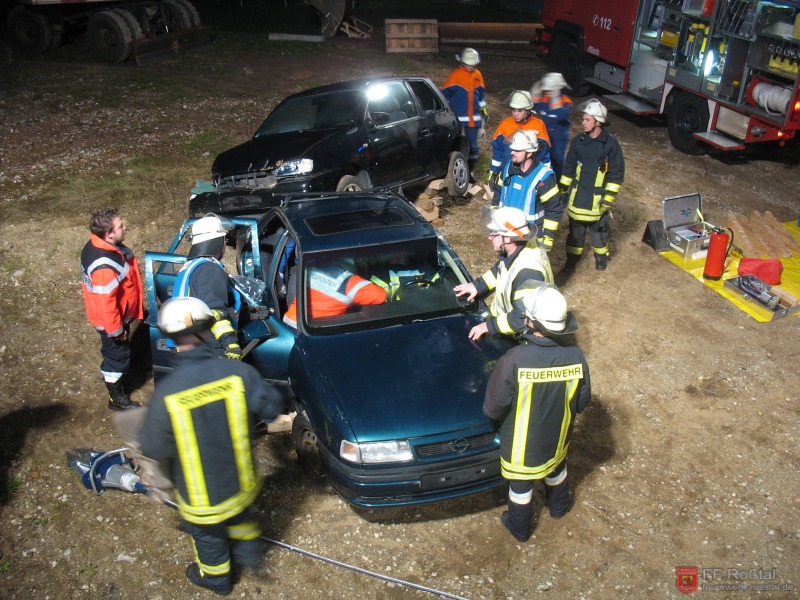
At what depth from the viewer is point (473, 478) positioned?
Answer: 469cm

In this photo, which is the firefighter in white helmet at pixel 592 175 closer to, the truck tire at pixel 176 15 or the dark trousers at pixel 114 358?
the dark trousers at pixel 114 358

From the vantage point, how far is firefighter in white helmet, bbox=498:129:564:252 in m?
6.64

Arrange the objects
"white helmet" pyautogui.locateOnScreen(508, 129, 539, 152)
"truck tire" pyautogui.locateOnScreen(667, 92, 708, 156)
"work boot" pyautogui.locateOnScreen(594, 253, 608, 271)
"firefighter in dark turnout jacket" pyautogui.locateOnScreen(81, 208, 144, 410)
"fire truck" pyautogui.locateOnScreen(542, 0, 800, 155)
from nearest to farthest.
A: "firefighter in dark turnout jacket" pyautogui.locateOnScreen(81, 208, 144, 410) → "white helmet" pyautogui.locateOnScreen(508, 129, 539, 152) → "work boot" pyautogui.locateOnScreen(594, 253, 608, 271) → "fire truck" pyautogui.locateOnScreen(542, 0, 800, 155) → "truck tire" pyautogui.locateOnScreen(667, 92, 708, 156)

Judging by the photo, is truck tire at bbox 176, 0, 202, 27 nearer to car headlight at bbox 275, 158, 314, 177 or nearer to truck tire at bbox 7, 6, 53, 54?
truck tire at bbox 7, 6, 53, 54

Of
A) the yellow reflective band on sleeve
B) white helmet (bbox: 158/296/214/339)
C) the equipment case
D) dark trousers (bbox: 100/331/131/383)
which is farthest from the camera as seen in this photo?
the equipment case

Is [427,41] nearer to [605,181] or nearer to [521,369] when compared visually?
[605,181]

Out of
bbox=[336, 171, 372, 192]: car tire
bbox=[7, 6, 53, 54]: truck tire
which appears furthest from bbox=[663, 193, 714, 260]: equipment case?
bbox=[7, 6, 53, 54]: truck tire

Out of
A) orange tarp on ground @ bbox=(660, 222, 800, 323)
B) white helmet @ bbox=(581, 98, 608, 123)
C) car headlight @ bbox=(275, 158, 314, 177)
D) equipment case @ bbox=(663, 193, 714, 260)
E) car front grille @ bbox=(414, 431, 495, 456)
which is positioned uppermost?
white helmet @ bbox=(581, 98, 608, 123)

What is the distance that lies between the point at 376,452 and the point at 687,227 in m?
5.97

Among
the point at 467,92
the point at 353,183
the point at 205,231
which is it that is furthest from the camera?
the point at 467,92

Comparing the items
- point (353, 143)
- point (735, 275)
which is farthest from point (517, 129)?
point (735, 275)

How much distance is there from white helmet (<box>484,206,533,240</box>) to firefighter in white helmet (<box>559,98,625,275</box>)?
9.41 ft

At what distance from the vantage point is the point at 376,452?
454 cm

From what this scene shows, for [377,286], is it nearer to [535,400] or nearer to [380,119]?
[535,400]
